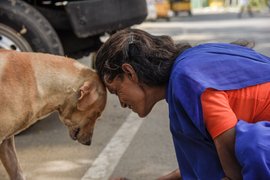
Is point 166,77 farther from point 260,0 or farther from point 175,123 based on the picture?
point 260,0

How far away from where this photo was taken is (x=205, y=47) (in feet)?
7.82

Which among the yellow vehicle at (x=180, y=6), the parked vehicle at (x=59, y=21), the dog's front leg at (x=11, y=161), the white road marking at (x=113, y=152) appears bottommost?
the yellow vehicle at (x=180, y=6)

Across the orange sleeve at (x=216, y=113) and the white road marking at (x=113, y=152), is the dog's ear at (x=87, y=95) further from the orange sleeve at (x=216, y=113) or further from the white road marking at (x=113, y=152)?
the orange sleeve at (x=216, y=113)

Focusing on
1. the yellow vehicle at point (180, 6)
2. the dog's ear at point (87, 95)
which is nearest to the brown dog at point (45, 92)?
the dog's ear at point (87, 95)

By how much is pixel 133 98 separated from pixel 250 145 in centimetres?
62

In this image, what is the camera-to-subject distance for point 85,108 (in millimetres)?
3113

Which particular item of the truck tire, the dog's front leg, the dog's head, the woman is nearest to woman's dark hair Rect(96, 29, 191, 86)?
the woman

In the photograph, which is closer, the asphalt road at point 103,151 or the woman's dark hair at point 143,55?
the woman's dark hair at point 143,55

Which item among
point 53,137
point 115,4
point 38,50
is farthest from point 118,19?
point 53,137

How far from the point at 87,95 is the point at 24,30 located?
6.81 feet

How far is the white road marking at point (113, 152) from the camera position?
3.86 m

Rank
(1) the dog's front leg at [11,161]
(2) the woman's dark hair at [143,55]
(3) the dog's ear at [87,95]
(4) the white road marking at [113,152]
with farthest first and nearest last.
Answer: (4) the white road marking at [113,152], (1) the dog's front leg at [11,161], (3) the dog's ear at [87,95], (2) the woman's dark hair at [143,55]

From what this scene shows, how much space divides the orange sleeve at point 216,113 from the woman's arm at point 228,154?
0.02 meters

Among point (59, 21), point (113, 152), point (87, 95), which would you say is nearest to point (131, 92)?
point (87, 95)
